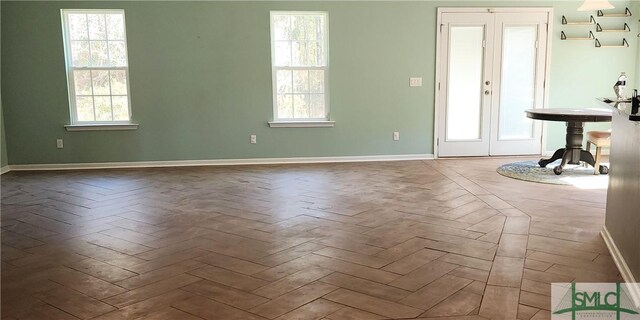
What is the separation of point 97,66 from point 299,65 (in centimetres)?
253

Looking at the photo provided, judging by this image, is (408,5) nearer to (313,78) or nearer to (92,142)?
(313,78)

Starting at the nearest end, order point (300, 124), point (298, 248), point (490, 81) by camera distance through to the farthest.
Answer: point (298, 248), point (300, 124), point (490, 81)

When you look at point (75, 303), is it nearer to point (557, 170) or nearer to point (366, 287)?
point (366, 287)

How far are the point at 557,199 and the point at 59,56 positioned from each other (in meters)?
5.85

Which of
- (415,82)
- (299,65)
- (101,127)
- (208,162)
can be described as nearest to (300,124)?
(299,65)

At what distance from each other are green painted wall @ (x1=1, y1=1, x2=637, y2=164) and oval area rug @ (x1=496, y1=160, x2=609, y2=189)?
4.01 feet

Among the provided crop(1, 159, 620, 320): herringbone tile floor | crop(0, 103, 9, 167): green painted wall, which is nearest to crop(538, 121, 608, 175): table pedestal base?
crop(1, 159, 620, 320): herringbone tile floor

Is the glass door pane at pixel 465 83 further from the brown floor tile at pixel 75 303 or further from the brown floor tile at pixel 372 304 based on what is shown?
the brown floor tile at pixel 75 303

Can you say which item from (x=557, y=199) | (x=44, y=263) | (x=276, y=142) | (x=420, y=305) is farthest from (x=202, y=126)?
(x=420, y=305)

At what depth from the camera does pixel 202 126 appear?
672 centimetres

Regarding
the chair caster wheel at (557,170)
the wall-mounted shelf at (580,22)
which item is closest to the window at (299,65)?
the chair caster wheel at (557,170)

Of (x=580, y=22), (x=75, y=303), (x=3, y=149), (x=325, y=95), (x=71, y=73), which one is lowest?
(x=75, y=303)

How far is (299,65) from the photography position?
6723mm

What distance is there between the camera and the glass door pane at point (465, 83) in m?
6.78
